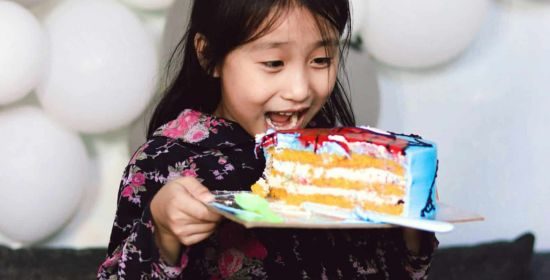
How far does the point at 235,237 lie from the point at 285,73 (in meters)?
0.27

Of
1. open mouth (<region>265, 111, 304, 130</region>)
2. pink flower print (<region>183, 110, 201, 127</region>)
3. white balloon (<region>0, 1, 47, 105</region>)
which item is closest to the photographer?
open mouth (<region>265, 111, 304, 130</region>)

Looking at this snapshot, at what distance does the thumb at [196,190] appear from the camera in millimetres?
1418

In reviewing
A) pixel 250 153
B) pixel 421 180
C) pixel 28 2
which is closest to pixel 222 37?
pixel 250 153

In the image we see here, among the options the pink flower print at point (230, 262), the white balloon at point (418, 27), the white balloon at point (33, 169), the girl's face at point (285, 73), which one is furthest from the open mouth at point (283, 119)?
the white balloon at point (418, 27)

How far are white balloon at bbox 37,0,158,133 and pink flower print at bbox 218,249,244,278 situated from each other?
36.5 inches

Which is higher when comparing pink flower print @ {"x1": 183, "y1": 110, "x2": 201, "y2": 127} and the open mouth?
the open mouth

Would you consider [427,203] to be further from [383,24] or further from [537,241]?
[537,241]

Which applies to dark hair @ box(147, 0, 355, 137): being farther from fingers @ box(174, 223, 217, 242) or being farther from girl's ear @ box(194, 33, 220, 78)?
fingers @ box(174, 223, 217, 242)

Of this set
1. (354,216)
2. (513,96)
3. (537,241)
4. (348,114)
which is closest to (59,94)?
(348,114)

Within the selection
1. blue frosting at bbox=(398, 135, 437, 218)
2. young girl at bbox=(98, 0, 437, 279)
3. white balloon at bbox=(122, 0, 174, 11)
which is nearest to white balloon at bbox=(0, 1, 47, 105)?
white balloon at bbox=(122, 0, 174, 11)

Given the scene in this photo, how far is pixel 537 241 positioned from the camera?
10.8 ft

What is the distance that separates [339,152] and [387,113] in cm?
147

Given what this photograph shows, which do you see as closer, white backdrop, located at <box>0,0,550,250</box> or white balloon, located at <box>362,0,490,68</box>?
white balloon, located at <box>362,0,490,68</box>

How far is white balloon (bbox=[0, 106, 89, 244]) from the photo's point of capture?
2471 mm
